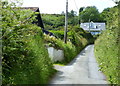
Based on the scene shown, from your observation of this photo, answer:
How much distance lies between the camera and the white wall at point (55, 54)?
17773mm

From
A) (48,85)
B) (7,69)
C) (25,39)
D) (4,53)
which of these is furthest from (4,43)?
(48,85)

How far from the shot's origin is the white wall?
1777 cm

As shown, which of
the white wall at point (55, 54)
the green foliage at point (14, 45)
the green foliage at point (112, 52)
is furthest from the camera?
the white wall at point (55, 54)

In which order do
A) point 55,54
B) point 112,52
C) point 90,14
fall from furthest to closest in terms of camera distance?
point 90,14 < point 55,54 < point 112,52

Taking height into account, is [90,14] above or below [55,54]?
above

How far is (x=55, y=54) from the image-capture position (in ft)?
61.4

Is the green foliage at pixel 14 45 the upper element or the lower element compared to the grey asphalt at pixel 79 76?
upper

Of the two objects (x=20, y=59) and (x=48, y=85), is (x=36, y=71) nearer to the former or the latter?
(x=48, y=85)

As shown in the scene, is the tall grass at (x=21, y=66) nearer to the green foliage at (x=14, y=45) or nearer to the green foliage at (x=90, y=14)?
the green foliage at (x=14, y=45)

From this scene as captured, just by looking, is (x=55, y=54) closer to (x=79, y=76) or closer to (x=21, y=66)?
(x=79, y=76)

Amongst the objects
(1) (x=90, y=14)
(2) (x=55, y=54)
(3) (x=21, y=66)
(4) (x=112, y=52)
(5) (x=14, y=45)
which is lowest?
(2) (x=55, y=54)

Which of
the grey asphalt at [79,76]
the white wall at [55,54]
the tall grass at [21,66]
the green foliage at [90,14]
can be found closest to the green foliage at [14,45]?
the tall grass at [21,66]

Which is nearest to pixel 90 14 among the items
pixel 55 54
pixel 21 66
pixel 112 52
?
pixel 55 54

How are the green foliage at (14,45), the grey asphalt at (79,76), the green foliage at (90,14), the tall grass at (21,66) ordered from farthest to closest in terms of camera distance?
1. the green foliage at (90,14)
2. the grey asphalt at (79,76)
3. the tall grass at (21,66)
4. the green foliage at (14,45)
